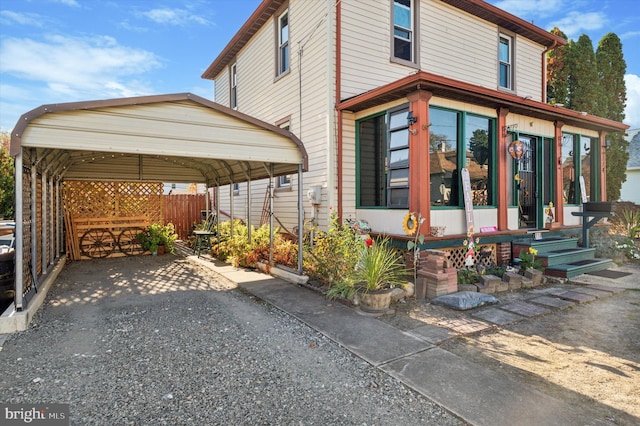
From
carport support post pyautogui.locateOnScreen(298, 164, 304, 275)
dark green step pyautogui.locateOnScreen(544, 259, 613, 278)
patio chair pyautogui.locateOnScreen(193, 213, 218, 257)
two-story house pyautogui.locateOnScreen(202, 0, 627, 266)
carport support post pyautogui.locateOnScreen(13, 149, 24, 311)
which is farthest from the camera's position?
patio chair pyautogui.locateOnScreen(193, 213, 218, 257)

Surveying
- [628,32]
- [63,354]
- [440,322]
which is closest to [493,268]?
[440,322]

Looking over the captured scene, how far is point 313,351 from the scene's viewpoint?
12.0 feet

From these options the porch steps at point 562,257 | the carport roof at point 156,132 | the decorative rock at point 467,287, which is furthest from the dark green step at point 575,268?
the carport roof at point 156,132

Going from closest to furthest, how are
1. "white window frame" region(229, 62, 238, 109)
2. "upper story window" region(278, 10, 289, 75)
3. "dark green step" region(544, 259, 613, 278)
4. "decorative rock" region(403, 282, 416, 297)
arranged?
"decorative rock" region(403, 282, 416, 297) < "dark green step" region(544, 259, 613, 278) < "upper story window" region(278, 10, 289, 75) < "white window frame" region(229, 62, 238, 109)

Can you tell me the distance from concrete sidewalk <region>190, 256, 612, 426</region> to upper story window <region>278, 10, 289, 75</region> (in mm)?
7008

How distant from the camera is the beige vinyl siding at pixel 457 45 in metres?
8.84

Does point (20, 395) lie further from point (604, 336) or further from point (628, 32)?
point (628, 32)

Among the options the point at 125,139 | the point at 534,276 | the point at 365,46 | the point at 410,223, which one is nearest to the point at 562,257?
the point at 534,276

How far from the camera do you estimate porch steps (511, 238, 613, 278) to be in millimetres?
7008

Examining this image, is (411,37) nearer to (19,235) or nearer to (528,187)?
(528,187)

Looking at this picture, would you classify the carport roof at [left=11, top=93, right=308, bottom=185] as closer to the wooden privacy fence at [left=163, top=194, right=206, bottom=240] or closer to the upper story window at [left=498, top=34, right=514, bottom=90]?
the wooden privacy fence at [left=163, top=194, right=206, bottom=240]

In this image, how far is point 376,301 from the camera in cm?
494

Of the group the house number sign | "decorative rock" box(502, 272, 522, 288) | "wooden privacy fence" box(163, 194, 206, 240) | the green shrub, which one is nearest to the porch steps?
"decorative rock" box(502, 272, 522, 288)

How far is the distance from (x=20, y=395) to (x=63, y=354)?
81 centimetres
